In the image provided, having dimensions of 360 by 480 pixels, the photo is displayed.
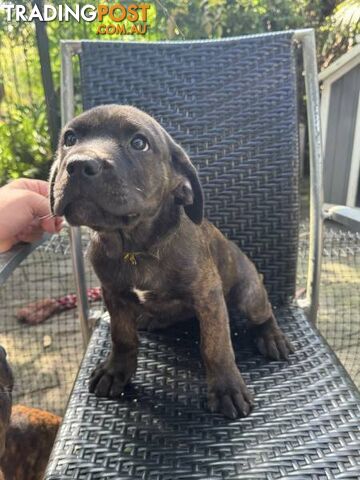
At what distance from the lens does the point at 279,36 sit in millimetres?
2010

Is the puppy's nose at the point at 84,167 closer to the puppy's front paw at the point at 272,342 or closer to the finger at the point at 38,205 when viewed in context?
the finger at the point at 38,205

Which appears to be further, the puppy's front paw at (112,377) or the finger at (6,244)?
the finger at (6,244)

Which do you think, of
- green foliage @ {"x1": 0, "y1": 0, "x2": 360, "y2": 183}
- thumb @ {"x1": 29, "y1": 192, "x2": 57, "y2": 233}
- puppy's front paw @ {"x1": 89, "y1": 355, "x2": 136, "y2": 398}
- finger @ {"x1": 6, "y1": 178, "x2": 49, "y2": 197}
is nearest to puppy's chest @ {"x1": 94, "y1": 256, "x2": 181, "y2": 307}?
puppy's front paw @ {"x1": 89, "y1": 355, "x2": 136, "y2": 398}

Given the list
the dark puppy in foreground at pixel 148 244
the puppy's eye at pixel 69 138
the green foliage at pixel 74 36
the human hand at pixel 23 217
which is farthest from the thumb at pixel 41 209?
the green foliage at pixel 74 36

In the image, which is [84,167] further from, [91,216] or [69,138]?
[69,138]

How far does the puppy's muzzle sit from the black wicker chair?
69 cm

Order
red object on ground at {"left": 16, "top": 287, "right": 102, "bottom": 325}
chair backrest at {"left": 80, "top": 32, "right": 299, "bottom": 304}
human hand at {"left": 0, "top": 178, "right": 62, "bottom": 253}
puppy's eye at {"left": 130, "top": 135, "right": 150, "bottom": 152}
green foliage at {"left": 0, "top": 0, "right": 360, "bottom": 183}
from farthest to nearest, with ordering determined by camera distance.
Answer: green foliage at {"left": 0, "top": 0, "right": 360, "bottom": 183}
red object on ground at {"left": 16, "top": 287, "right": 102, "bottom": 325}
chair backrest at {"left": 80, "top": 32, "right": 299, "bottom": 304}
human hand at {"left": 0, "top": 178, "right": 62, "bottom": 253}
puppy's eye at {"left": 130, "top": 135, "right": 150, "bottom": 152}

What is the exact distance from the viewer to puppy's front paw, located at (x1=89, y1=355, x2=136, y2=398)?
1.55 m

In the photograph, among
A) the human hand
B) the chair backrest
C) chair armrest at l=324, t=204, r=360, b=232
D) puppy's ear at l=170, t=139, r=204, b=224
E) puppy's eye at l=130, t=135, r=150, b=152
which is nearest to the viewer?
puppy's eye at l=130, t=135, r=150, b=152

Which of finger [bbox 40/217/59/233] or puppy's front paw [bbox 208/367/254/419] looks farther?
finger [bbox 40/217/59/233]

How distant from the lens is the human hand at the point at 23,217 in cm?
164

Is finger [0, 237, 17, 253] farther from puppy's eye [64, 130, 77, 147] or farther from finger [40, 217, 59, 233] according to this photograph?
puppy's eye [64, 130, 77, 147]

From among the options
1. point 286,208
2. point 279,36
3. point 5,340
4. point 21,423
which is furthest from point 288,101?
point 5,340

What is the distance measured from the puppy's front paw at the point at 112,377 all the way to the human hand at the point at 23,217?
47 cm
